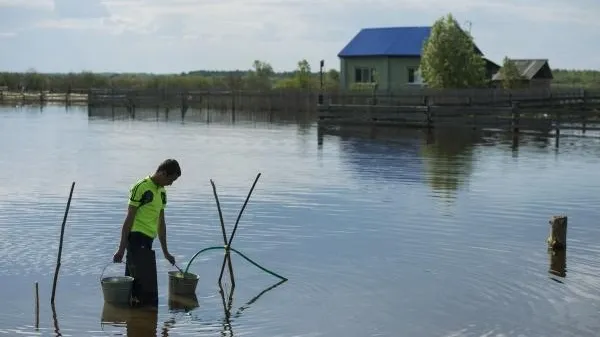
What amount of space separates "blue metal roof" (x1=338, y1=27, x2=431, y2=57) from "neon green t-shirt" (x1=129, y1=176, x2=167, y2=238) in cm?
5955

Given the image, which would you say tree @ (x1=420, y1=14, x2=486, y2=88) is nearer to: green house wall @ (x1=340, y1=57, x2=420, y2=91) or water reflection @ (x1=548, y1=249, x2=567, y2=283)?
green house wall @ (x1=340, y1=57, x2=420, y2=91)

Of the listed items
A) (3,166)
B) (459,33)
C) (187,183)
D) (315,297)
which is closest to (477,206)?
(187,183)

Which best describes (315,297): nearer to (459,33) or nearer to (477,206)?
(477,206)

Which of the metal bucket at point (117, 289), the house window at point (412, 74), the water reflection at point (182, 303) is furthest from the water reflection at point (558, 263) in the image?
the house window at point (412, 74)

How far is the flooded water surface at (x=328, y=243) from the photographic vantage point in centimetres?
1037

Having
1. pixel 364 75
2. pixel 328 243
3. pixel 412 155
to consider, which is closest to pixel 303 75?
pixel 364 75

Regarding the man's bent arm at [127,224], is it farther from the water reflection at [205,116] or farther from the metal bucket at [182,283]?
the water reflection at [205,116]

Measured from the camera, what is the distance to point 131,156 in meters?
29.7

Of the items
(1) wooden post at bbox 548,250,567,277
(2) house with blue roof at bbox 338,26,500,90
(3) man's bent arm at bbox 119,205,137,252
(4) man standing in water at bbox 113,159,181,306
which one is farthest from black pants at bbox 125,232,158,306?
(2) house with blue roof at bbox 338,26,500,90

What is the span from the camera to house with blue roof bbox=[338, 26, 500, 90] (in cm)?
6944

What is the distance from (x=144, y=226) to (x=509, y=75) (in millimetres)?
62132

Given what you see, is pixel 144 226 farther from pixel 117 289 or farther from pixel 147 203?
pixel 117 289

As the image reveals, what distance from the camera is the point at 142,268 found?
10.3 meters

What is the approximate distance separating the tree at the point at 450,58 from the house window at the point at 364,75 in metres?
8.63
